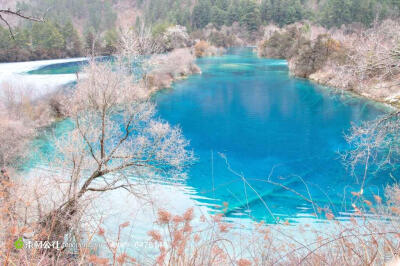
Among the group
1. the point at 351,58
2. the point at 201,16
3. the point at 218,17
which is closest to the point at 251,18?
the point at 218,17

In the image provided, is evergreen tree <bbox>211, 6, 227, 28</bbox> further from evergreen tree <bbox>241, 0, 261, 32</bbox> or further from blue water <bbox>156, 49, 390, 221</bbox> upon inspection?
blue water <bbox>156, 49, 390, 221</bbox>

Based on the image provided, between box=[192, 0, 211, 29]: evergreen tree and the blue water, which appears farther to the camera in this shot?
box=[192, 0, 211, 29]: evergreen tree

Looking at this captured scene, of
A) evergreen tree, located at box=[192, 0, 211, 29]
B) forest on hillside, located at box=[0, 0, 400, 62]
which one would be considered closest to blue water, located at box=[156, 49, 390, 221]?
forest on hillside, located at box=[0, 0, 400, 62]

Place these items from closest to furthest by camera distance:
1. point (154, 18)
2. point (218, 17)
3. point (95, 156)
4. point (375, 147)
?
point (95, 156) < point (375, 147) < point (218, 17) < point (154, 18)

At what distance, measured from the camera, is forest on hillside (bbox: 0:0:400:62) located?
44653 millimetres

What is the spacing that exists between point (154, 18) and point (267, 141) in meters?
88.9

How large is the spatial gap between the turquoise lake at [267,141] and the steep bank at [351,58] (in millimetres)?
1733

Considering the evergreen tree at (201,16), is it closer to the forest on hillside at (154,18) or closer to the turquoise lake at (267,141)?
the forest on hillside at (154,18)

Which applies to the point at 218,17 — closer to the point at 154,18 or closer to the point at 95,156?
the point at 154,18

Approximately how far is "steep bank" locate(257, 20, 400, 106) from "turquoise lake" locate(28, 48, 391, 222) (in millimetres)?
1733

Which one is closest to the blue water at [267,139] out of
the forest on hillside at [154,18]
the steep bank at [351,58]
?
the steep bank at [351,58]

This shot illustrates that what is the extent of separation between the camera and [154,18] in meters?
94.0

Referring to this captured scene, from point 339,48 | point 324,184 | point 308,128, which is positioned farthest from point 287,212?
point 339,48

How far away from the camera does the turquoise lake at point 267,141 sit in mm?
10078
